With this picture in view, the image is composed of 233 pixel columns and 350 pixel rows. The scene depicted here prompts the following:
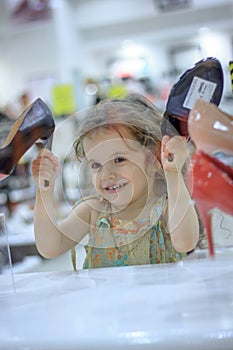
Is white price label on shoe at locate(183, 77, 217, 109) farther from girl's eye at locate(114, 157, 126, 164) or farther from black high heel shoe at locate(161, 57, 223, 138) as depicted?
girl's eye at locate(114, 157, 126, 164)

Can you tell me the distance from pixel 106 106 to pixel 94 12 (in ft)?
15.2

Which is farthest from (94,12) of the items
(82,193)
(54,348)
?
(54,348)

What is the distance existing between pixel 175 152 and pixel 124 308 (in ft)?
0.65

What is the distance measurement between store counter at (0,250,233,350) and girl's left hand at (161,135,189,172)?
A: 14 centimetres

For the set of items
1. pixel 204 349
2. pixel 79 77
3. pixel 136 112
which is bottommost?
pixel 79 77

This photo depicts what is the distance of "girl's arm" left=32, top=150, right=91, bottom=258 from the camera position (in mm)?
724

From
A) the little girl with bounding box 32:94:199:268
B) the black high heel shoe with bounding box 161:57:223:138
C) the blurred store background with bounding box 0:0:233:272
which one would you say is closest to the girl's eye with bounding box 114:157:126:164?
the little girl with bounding box 32:94:199:268

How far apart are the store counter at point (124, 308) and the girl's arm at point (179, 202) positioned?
4 cm

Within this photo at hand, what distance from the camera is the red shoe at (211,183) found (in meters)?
0.53

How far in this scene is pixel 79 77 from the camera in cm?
503

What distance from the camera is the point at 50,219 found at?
0.75 m

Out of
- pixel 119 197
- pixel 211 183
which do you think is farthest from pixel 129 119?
pixel 211 183

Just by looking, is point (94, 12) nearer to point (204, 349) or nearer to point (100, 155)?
point (100, 155)

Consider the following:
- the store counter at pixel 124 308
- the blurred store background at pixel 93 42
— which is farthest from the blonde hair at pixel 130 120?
the blurred store background at pixel 93 42
